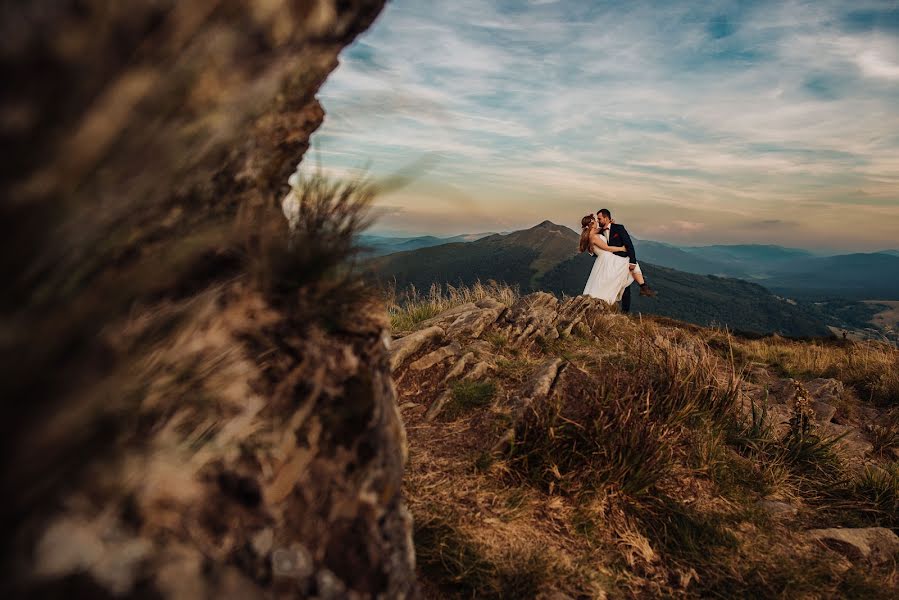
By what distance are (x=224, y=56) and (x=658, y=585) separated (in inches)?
155

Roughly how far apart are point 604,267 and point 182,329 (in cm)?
1340

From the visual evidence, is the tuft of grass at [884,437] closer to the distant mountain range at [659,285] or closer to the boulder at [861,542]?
the boulder at [861,542]

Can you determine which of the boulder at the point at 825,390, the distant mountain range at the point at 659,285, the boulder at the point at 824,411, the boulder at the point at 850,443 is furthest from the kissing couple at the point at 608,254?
the distant mountain range at the point at 659,285

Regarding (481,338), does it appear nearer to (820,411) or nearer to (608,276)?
(820,411)

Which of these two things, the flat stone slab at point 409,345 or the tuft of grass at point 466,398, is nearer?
the tuft of grass at point 466,398

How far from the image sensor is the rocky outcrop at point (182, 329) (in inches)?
36.6

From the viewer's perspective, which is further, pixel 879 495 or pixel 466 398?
pixel 466 398

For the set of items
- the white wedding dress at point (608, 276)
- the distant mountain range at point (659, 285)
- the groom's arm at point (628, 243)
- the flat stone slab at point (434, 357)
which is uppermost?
the groom's arm at point (628, 243)

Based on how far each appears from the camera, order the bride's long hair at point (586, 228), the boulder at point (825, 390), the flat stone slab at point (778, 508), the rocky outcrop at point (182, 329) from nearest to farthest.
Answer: the rocky outcrop at point (182, 329), the flat stone slab at point (778, 508), the boulder at point (825, 390), the bride's long hair at point (586, 228)

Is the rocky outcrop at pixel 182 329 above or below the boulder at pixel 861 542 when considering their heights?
above

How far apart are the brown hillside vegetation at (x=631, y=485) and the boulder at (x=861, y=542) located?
0.04ft

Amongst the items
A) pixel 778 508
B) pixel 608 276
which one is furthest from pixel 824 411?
pixel 608 276

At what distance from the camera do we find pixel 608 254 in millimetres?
13891

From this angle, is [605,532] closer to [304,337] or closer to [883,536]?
[883,536]
